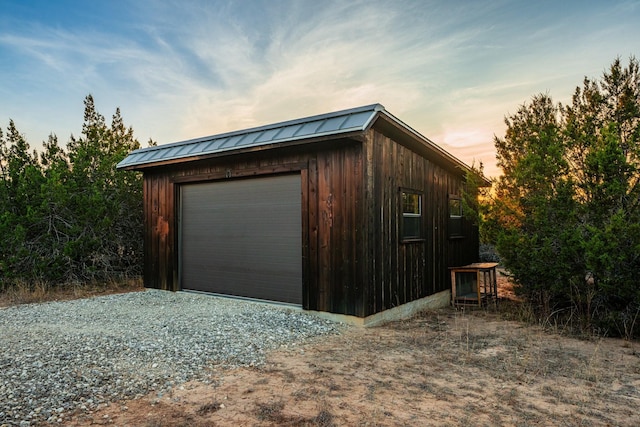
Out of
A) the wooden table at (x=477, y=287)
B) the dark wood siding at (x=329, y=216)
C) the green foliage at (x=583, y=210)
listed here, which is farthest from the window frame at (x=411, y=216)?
the wooden table at (x=477, y=287)

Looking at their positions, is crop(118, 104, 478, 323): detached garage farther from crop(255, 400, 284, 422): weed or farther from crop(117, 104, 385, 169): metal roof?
crop(255, 400, 284, 422): weed

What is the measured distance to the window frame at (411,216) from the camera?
6.38 meters

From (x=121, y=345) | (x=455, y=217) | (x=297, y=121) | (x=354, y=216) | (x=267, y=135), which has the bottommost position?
(x=121, y=345)

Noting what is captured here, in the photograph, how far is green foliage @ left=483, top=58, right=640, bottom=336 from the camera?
4.89 meters

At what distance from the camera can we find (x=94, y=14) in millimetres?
7770

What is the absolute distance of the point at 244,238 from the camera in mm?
6785

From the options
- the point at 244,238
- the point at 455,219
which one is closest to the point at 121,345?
the point at 244,238

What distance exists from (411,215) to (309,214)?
Result: 1.99 meters

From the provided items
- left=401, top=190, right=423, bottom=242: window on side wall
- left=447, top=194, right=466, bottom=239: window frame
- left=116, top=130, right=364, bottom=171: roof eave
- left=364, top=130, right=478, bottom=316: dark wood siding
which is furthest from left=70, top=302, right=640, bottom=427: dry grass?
left=447, top=194, right=466, bottom=239: window frame

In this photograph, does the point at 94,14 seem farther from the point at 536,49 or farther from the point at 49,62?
the point at 536,49

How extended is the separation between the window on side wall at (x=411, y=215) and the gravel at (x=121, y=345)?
2.17 metres

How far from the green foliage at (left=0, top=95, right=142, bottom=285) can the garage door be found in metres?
2.88

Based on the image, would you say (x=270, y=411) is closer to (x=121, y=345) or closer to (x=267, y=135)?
(x=121, y=345)

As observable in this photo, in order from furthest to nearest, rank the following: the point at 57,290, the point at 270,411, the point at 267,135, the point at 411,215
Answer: the point at 57,290
the point at 411,215
the point at 267,135
the point at 270,411
